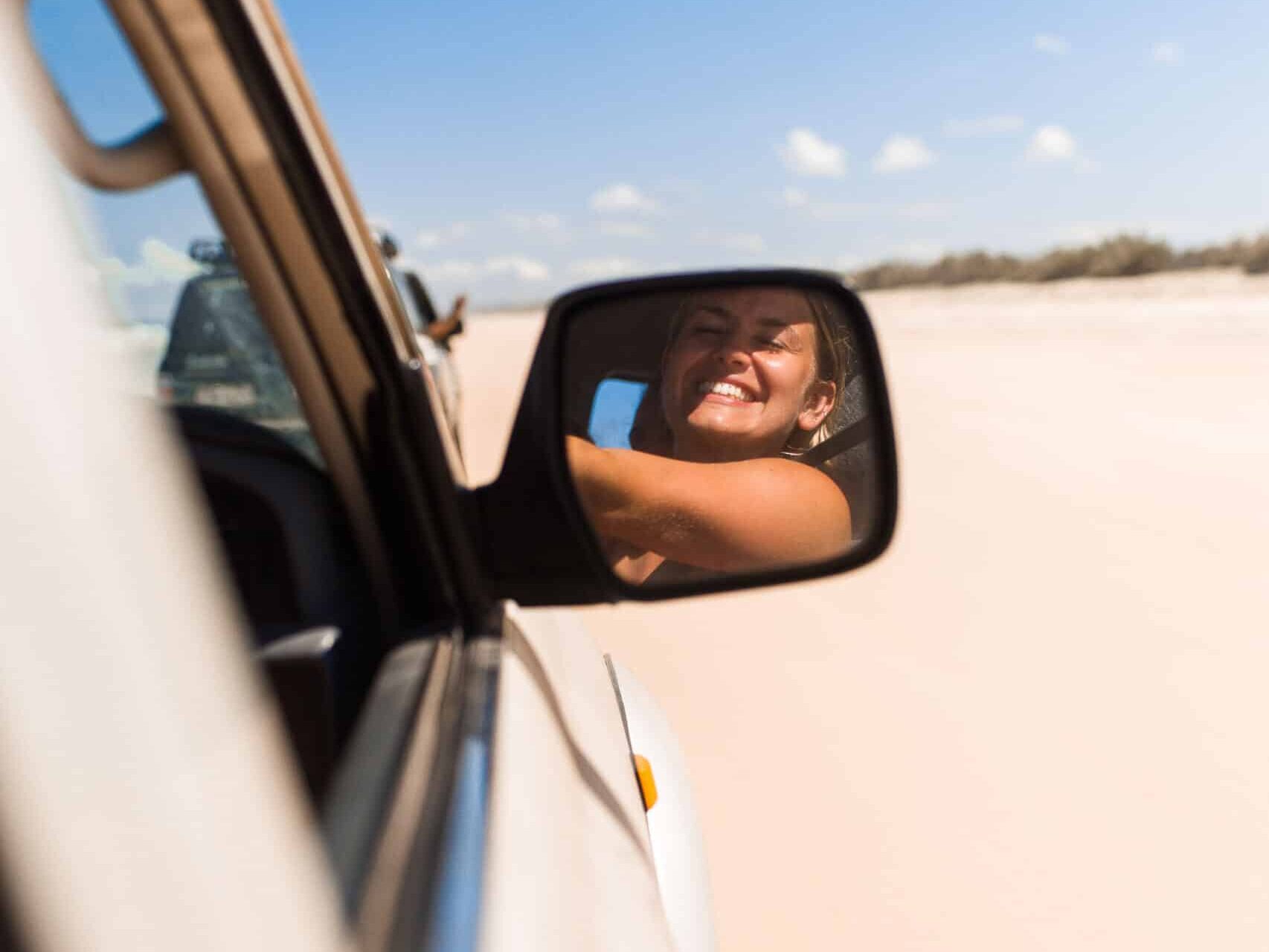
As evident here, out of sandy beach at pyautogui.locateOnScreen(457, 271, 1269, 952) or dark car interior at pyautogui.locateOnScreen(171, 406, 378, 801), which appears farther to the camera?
sandy beach at pyautogui.locateOnScreen(457, 271, 1269, 952)

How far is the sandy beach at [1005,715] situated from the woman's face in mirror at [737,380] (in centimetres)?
225

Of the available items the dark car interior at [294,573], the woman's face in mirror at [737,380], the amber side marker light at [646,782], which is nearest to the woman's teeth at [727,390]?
the woman's face in mirror at [737,380]

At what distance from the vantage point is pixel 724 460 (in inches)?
60.9

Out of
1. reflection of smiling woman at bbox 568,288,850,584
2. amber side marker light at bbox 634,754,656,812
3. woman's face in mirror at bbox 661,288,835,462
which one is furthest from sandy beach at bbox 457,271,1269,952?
woman's face in mirror at bbox 661,288,835,462

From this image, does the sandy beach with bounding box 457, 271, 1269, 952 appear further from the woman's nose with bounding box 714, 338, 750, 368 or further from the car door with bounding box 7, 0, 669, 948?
the woman's nose with bounding box 714, 338, 750, 368

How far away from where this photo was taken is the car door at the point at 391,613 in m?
1.01

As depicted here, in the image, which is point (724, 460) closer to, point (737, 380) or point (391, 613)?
point (737, 380)

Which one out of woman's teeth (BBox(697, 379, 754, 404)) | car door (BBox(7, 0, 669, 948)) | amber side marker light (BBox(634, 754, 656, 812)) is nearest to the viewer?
car door (BBox(7, 0, 669, 948))

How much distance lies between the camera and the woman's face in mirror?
1.54m

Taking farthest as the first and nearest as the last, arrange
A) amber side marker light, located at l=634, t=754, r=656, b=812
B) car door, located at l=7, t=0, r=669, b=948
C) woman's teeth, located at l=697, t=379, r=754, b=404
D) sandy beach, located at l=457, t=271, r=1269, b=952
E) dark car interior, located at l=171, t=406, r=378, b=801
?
sandy beach, located at l=457, t=271, r=1269, b=952 < amber side marker light, located at l=634, t=754, r=656, b=812 < woman's teeth, located at l=697, t=379, r=754, b=404 < dark car interior, located at l=171, t=406, r=378, b=801 < car door, located at l=7, t=0, r=669, b=948

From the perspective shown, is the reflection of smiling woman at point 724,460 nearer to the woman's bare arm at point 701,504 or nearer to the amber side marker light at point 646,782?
the woman's bare arm at point 701,504

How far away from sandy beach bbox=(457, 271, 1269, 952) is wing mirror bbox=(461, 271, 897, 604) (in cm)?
210

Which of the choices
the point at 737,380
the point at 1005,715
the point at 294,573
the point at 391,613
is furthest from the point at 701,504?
the point at 1005,715

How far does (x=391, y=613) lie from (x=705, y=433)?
0.49 m
